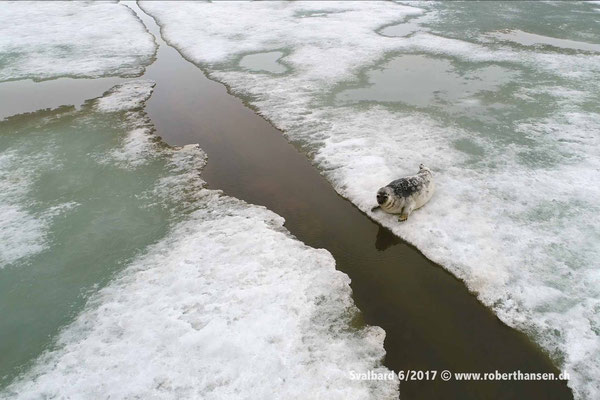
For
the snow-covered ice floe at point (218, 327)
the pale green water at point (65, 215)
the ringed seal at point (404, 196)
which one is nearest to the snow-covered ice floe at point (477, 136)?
the ringed seal at point (404, 196)

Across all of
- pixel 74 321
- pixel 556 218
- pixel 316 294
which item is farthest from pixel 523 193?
pixel 74 321

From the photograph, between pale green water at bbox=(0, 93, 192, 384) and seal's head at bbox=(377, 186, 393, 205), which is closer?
pale green water at bbox=(0, 93, 192, 384)

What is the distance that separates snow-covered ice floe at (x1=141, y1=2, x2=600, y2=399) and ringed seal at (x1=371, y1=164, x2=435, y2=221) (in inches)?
7.5

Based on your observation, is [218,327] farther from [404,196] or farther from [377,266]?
[404,196]

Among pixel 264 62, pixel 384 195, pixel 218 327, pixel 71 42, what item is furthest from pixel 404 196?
pixel 71 42

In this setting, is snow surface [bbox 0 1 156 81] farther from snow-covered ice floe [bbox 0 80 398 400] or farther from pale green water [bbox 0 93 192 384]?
snow-covered ice floe [bbox 0 80 398 400]

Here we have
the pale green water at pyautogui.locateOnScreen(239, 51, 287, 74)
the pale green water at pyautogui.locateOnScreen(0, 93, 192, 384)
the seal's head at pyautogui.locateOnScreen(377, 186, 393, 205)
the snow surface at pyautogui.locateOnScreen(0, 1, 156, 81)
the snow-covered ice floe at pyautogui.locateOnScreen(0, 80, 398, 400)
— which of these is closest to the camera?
the snow-covered ice floe at pyautogui.locateOnScreen(0, 80, 398, 400)

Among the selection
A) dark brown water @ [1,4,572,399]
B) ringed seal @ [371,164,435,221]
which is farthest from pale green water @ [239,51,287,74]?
ringed seal @ [371,164,435,221]

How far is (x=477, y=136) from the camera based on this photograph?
8.83m

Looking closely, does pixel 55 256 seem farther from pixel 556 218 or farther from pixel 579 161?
pixel 579 161

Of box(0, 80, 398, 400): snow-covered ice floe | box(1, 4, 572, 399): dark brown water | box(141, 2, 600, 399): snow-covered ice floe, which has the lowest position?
box(0, 80, 398, 400): snow-covered ice floe

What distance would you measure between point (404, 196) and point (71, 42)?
16.6m

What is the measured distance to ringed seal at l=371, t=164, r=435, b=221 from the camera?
6.36 metres

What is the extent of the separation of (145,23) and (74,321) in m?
18.0
